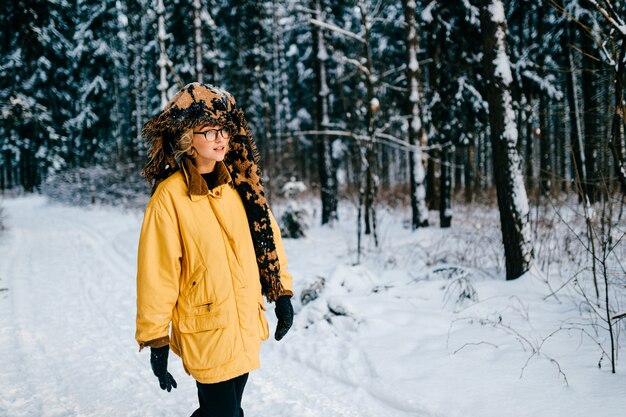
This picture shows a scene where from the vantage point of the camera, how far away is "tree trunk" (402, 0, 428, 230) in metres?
9.91

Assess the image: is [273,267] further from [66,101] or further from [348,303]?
[66,101]

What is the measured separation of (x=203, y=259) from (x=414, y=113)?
9.09 meters

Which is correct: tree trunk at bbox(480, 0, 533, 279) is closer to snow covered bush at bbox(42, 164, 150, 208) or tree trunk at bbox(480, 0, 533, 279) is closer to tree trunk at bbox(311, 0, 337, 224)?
tree trunk at bbox(311, 0, 337, 224)

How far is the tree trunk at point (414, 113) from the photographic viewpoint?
991cm

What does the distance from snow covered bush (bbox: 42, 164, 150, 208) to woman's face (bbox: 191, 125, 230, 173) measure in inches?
706

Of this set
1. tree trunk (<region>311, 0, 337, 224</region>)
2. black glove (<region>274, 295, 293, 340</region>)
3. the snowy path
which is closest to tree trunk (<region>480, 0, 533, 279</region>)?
the snowy path

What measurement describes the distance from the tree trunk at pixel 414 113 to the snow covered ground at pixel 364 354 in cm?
321

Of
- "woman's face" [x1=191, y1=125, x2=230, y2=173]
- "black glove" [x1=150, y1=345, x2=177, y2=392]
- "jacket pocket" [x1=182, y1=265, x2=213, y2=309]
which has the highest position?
"woman's face" [x1=191, y1=125, x2=230, y2=173]

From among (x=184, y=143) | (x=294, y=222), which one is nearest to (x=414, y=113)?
(x=294, y=222)

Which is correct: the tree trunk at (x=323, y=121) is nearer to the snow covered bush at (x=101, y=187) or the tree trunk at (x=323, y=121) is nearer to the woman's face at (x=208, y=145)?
the snow covered bush at (x=101, y=187)

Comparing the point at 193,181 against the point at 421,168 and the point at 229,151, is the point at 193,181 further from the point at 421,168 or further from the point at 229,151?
the point at 421,168

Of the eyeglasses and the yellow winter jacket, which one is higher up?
the eyeglasses

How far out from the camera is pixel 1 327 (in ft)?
16.6

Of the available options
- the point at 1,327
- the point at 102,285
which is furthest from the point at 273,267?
the point at 102,285
